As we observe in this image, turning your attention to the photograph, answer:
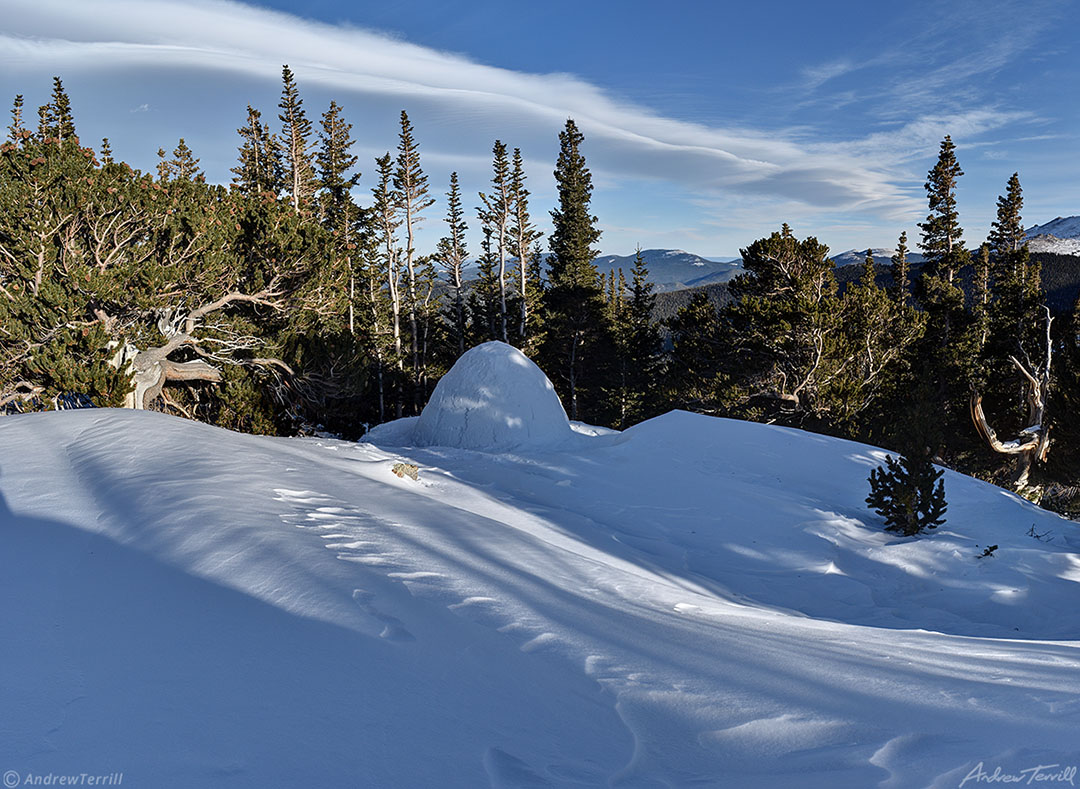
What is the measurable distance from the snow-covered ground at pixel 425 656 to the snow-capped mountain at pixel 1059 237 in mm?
93278

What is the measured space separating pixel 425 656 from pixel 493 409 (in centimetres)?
1080

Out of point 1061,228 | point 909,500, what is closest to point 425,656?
point 909,500

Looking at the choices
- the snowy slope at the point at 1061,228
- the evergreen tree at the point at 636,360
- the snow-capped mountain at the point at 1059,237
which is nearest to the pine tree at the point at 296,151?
the evergreen tree at the point at 636,360

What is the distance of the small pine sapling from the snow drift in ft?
21.4

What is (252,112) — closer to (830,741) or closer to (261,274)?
(261,274)

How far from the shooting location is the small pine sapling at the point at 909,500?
27.6 feet

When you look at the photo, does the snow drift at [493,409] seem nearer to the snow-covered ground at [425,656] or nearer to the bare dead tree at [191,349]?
the snow-covered ground at [425,656]

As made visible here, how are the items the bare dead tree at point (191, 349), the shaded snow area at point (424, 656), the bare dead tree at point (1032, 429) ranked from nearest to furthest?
the shaded snow area at point (424, 656) < the bare dead tree at point (191, 349) < the bare dead tree at point (1032, 429)

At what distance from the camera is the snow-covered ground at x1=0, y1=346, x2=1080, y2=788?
1923 millimetres

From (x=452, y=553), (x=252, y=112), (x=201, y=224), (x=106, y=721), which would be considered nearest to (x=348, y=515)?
(x=452, y=553)

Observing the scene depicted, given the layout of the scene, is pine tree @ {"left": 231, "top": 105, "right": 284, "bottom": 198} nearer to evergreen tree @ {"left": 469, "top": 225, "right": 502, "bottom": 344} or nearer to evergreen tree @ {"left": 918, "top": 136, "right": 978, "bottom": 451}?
evergreen tree @ {"left": 469, "top": 225, "right": 502, "bottom": 344}

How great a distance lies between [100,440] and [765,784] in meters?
7.90

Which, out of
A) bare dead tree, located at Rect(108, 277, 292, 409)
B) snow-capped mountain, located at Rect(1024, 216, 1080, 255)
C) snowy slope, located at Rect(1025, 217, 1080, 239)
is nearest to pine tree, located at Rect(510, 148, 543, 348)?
bare dead tree, located at Rect(108, 277, 292, 409)

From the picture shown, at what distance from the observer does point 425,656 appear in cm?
261
